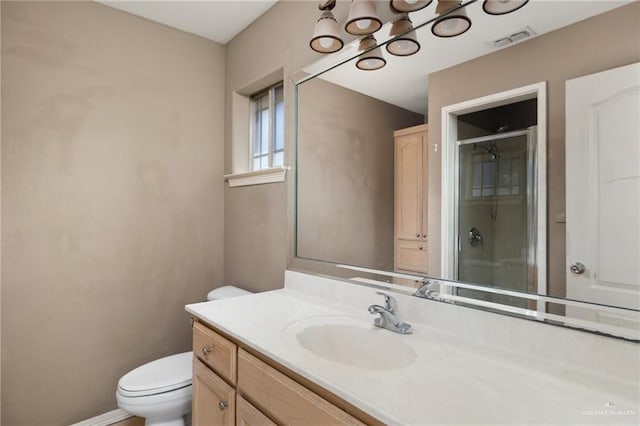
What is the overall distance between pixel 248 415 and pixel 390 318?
1.78 feet

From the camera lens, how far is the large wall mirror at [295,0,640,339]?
2.58ft

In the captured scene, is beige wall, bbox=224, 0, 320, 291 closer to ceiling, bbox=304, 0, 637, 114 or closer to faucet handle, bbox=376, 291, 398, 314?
ceiling, bbox=304, 0, 637, 114

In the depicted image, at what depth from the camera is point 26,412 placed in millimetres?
1700

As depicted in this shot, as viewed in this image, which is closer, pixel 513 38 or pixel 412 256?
pixel 513 38

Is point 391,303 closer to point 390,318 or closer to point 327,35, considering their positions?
point 390,318

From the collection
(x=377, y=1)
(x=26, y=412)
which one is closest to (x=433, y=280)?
(x=377, y=1)

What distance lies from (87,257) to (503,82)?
7.05 feet

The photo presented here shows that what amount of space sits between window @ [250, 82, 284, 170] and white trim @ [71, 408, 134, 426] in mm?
1686

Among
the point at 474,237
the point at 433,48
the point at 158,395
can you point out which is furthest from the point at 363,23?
the point at 158,395

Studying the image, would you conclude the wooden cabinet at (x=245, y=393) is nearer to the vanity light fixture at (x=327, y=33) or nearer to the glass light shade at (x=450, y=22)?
the glass light shade at (x=450, y=22)

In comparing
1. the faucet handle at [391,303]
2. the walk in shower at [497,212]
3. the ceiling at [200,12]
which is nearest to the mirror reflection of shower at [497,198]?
the walk in shower at [497,212]

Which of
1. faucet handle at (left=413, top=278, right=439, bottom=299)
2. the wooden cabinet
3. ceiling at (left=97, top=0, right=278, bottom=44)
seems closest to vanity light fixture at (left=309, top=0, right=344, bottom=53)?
ceiling at (left=97, top=0, right=278, bottom=44)

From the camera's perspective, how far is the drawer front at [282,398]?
0.78m

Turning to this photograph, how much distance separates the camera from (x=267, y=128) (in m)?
2.27
